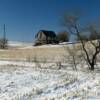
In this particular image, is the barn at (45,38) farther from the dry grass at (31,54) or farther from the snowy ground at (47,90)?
the snowy ground at (47,90)

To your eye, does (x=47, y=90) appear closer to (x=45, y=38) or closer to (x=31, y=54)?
(x=31, y=54)

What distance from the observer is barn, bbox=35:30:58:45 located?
101 m

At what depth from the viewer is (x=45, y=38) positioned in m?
101

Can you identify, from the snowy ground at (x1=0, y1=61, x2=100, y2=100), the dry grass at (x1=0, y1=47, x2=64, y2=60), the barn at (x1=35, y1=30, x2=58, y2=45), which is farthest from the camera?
the barn at (x1=35, y1=30, x2=58, y2=45)

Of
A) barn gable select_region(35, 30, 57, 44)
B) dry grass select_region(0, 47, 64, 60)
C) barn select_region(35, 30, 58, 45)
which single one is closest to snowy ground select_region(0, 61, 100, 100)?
dry grass select_region(0, 47, 64, 60)

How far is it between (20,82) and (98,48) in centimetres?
1259

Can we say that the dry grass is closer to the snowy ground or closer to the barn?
the snowy ground

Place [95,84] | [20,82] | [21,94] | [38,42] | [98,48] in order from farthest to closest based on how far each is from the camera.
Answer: [38,42] < [98,48] < [20,82] < [95,84] < [21,94]

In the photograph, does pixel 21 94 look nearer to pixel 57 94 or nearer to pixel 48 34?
pixel 57 94

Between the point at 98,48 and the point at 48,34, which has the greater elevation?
the point at 48,34

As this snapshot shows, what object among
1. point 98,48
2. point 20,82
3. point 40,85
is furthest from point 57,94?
point 98,48

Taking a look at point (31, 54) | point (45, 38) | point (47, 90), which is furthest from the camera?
point (45, 38)

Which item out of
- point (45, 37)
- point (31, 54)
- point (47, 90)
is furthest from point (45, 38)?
point (47, 90)

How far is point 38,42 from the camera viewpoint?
101750 millimetres
